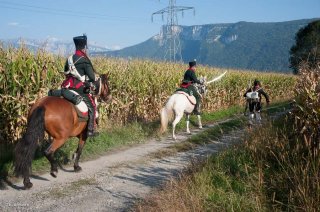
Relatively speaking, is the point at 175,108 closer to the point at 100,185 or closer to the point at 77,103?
the point at 77,103

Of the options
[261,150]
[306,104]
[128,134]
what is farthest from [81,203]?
[128,134]

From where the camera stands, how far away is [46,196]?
6.84 m

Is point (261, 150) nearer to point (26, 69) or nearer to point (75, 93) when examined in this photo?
point (75, 93)

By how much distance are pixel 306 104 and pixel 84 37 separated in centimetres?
494

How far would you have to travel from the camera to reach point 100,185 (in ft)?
24.8

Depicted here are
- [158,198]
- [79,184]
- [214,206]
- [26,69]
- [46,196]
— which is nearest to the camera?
[214,206]

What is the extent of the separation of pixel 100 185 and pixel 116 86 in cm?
752

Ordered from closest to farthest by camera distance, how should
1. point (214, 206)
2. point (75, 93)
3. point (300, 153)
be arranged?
point (214, 206), point (300, 153), point (75, 93)

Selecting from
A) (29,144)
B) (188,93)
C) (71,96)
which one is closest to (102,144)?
(71,96)

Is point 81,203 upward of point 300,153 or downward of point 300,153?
downward

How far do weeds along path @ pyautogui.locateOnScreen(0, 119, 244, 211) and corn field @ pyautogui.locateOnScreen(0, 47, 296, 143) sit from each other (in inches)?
98.4

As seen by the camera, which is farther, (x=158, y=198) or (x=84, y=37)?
(x=84, y=37)

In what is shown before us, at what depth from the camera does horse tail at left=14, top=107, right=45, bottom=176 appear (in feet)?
22.6

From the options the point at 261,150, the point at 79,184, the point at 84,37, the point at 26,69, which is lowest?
the point at 79,184
